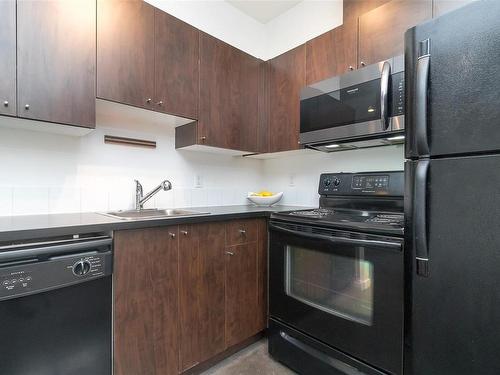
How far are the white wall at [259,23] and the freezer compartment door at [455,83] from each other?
138cm

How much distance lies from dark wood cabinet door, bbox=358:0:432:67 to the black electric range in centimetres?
75

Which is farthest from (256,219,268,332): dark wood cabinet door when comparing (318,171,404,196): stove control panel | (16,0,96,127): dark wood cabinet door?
(16,0,96,127): dark wood cabinet door

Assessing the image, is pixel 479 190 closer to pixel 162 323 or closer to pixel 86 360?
pixel 162 323

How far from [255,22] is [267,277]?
239 centimetres

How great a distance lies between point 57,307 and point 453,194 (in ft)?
5.25

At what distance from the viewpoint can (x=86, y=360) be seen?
3.84 feet

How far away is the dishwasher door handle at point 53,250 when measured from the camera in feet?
3.22

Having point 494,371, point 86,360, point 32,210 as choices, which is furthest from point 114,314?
point 494,371

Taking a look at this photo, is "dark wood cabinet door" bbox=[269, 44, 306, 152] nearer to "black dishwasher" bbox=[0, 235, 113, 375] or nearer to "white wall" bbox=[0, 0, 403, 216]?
"white wall" bbox=[0, 0, 403, 216]

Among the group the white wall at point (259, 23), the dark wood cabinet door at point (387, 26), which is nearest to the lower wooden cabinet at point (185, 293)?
the dark wood cabinet door at point (387, 26)

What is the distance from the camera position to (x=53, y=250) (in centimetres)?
107

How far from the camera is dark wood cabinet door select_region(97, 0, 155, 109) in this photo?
1.44 m

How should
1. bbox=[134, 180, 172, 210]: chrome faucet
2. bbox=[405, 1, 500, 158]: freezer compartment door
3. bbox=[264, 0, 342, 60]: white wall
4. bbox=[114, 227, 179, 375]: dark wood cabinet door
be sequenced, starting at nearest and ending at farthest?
1. bbox=[405, 1, 500, 158]: freezer compartment door
2. bbox=[114, 227, 179, 375]: dark wood cabinet door
3. bbox=[134, 180, 172, 210]: chrome faucet
4. bbox=[264, 0, 342, 60]: white wall

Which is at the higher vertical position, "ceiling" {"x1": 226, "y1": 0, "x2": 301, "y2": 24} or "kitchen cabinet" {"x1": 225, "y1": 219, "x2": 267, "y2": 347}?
"ceiling" {"x1": 226, "y1": 0, "x2": 301, "y2": 24}
